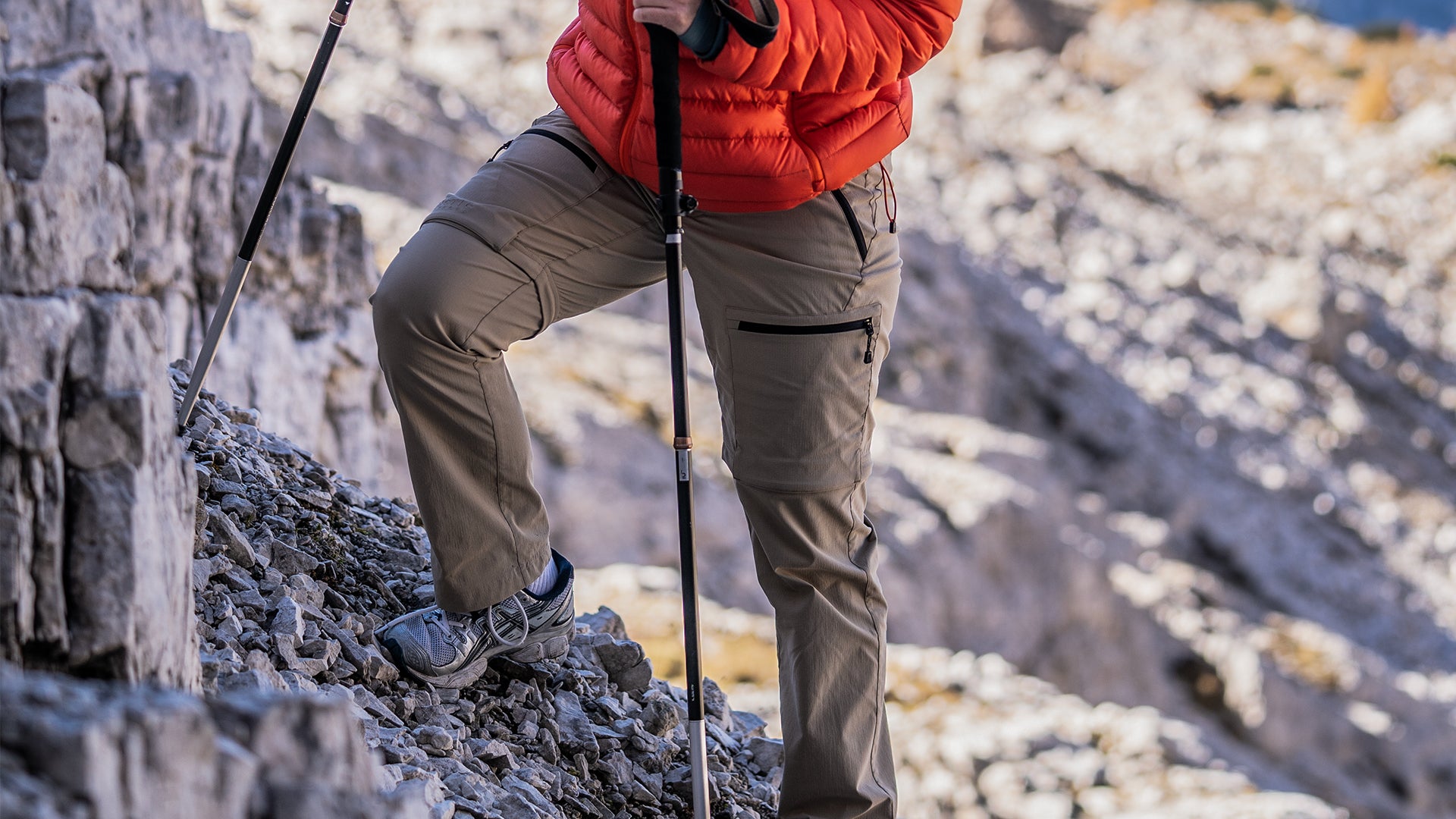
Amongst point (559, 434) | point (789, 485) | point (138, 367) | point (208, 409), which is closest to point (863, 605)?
point (789, 485)

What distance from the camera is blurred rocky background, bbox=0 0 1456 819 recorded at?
3.01m

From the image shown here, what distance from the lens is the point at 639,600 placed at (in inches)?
521

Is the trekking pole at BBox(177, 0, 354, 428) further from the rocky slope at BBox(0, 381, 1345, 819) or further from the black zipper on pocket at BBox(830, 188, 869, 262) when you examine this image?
the black zipper on pocket at BBox(830, 188, 869, 262)

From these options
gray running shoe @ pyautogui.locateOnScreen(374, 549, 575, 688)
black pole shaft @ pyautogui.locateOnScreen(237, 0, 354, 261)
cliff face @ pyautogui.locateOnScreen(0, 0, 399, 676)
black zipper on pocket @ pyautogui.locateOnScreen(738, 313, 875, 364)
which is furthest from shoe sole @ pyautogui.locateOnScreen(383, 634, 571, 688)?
black pole shaft @ pyautogui.locateOnScreen(237, 0, 354, 261)

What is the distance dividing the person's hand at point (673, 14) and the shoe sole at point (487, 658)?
2.21 meters

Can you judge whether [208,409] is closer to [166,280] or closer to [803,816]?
[803,816]

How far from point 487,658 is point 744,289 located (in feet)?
5.35

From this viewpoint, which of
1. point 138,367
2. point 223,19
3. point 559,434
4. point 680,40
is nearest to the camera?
point 138,367

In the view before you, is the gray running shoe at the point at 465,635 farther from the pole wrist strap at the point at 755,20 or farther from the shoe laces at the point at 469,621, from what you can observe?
the pole wrist strap at the point at 755,20

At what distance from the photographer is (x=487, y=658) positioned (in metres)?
4.61

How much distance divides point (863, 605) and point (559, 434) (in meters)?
12.4

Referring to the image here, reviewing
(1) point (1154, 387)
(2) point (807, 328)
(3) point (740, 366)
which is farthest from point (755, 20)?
(1) point (1154, 387)

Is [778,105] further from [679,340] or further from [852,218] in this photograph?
[679,340]

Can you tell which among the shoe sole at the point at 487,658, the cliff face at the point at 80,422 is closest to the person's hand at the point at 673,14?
the cliff face at the point at 80,422
